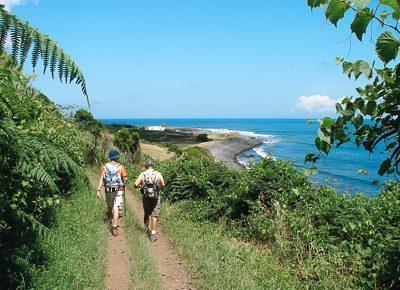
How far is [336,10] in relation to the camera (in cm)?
235

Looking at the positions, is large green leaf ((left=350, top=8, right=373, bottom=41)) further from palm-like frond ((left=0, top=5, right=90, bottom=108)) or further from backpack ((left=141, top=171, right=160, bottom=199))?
backpack ((left=141, top=171, right=160, bottom=199))

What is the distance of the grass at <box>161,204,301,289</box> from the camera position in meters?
8.43

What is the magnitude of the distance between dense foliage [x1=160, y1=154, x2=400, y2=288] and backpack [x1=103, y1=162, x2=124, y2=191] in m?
3.56

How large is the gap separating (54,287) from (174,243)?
15.1ft

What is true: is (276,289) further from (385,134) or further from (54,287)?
(385,134)

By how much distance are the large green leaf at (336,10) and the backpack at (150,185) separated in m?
9.58

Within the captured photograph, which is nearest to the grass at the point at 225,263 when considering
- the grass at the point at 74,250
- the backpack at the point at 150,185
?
the backpack at the point at 150,185

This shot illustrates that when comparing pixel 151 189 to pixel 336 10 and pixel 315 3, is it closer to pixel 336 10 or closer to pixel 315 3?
pixel 315 3

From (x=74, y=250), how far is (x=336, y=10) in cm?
751

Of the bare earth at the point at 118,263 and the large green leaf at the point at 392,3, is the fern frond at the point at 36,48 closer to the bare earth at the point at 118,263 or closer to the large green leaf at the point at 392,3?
the large green leaf at the point at 392,3

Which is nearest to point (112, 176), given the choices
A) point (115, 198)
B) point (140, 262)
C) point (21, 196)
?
point (115, 198)

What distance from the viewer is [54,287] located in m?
6.96

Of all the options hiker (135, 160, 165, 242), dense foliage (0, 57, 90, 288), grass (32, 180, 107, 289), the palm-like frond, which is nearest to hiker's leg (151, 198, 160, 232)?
hiker (135, 160, 165, 242)

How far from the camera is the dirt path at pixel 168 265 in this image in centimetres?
878
